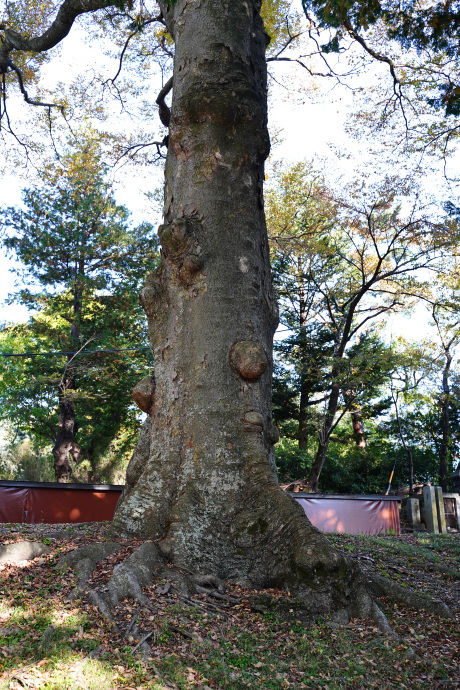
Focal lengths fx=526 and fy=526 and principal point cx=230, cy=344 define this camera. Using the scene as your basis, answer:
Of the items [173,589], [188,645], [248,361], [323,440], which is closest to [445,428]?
[323,440]

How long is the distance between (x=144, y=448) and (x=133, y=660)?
214 cm

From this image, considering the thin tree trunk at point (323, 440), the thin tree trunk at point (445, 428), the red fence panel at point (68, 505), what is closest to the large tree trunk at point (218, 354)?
the red fence panel at point (68, 505)

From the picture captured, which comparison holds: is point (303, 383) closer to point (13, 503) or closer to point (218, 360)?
point (13, 503)

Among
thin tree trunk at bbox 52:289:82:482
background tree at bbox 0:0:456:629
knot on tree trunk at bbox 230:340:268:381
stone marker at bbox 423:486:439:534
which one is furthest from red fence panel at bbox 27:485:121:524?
knot on tree trunk at bbox 230:340:268:381

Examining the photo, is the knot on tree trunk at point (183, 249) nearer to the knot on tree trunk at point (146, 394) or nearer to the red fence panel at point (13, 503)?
the knot on tree trunk at point (146, 394)

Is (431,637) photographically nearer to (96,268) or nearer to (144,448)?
(144,448)

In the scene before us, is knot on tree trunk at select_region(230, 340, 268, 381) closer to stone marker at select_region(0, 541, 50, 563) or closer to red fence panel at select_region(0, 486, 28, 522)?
stone marker at select_region(0, 541, 50, 563)

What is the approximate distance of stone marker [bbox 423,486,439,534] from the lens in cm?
1354

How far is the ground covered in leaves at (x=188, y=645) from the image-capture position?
2.57m

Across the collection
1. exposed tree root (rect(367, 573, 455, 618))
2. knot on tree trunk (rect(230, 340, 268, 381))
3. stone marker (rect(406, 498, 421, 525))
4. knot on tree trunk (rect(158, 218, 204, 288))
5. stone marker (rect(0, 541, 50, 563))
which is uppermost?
knot on tree trunk (rect(158, 218, 204, 288))

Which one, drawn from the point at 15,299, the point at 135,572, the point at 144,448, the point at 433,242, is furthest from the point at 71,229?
the point at 135,572

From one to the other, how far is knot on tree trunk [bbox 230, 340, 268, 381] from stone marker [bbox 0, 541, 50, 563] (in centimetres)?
205

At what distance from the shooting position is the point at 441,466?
20.9m

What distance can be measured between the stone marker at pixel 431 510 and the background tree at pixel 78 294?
10363 mm
